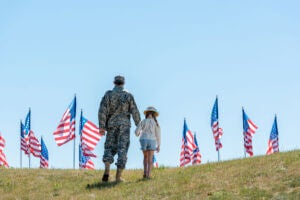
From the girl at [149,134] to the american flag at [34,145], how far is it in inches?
1135

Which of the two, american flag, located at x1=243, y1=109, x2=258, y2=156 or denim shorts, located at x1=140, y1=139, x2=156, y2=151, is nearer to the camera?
denim shorts, located at x1=140, y1=139, x2=156, y2=151

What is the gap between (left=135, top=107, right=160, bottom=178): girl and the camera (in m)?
15.7

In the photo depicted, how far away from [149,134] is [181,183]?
5.79 feet

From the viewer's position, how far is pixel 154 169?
59.1 ft

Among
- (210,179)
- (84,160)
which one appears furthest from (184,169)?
(84,160)

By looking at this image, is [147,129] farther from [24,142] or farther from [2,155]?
[24,142]

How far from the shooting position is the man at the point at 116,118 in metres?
15.5

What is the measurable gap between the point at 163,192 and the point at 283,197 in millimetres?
2919

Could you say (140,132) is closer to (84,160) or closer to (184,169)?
A: (184,169)

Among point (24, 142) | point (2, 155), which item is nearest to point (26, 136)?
point (24, 142)

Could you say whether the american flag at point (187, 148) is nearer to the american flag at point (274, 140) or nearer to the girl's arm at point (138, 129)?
the american flag at point (274, 140)

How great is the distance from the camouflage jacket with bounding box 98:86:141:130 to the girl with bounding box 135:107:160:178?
215 mm

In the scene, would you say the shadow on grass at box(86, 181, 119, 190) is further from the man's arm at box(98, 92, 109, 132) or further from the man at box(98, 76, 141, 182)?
the man's arm at box(98, 92, 109, 132)

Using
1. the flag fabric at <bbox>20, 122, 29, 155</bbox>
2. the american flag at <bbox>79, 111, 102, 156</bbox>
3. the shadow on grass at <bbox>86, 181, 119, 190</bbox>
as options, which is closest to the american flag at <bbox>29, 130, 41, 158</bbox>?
the flag fabric at <bbox>20, 122, 29, 155</bbox>
